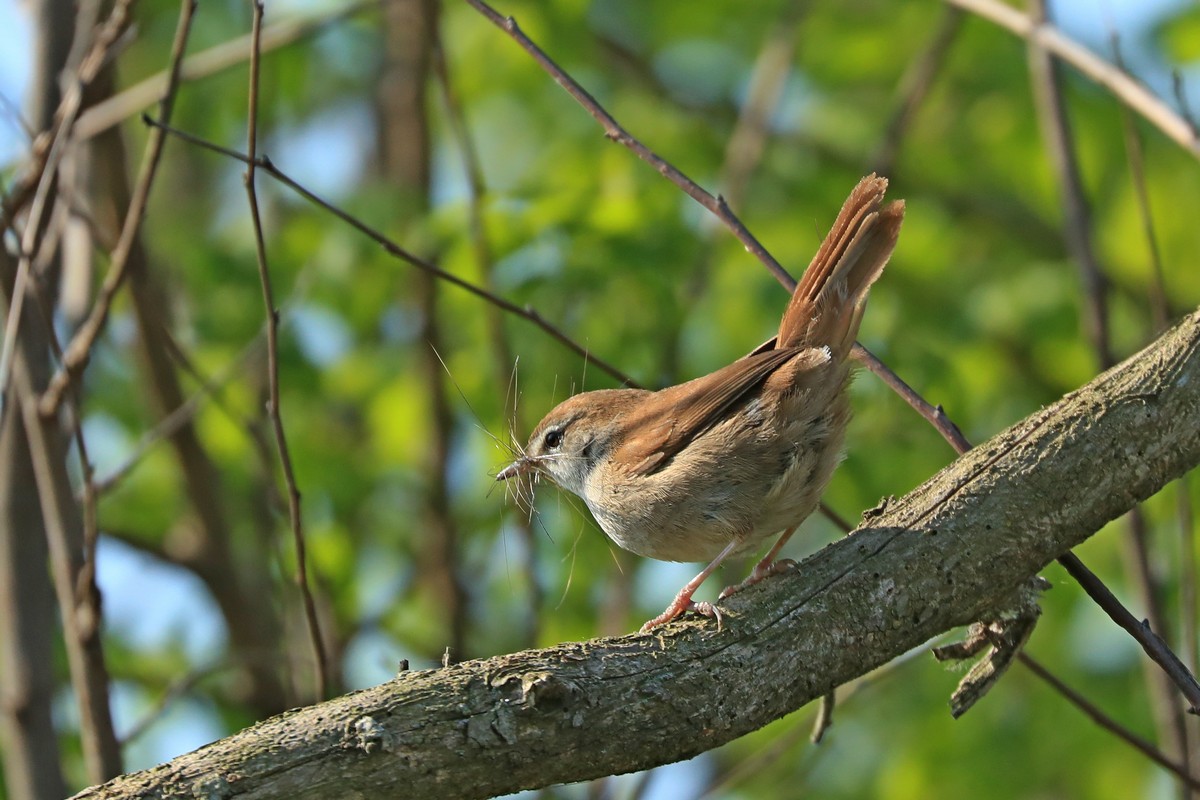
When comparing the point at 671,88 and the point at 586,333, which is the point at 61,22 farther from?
the point at 671,88

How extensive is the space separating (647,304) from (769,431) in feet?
6.26

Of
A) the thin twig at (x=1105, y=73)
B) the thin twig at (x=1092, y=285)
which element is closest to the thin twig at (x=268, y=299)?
the thin twig at (x=1105, y=73)

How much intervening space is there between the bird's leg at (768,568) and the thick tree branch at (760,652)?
0.23m

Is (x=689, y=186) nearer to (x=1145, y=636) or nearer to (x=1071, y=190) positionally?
(x=1145, y=636)

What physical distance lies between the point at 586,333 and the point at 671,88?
275cm

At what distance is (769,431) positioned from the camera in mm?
3488

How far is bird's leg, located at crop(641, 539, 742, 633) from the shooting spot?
2.59m

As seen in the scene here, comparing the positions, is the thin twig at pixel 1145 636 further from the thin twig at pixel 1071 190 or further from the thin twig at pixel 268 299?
the thin twig at pixel 1071 190

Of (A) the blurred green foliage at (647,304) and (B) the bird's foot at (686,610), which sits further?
(A) the blurred green foliage at (647,304)

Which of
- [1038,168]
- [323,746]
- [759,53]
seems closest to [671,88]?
[759,53]

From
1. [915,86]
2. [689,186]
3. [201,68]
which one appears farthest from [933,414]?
[915,86]

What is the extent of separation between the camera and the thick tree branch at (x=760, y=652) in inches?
81.7

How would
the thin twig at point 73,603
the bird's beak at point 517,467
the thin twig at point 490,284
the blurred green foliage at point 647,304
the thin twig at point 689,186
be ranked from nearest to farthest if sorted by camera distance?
the thin twig at point 689,186 < the thin twig at point 73,603 < the bird's beak at point 517,467 < the thin twig at point 490,284 < the blurred green foliage at point 647,304

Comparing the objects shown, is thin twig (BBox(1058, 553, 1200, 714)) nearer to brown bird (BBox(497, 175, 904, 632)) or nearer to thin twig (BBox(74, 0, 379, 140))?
brown bird (BBox(497, 175, 904, 632))
